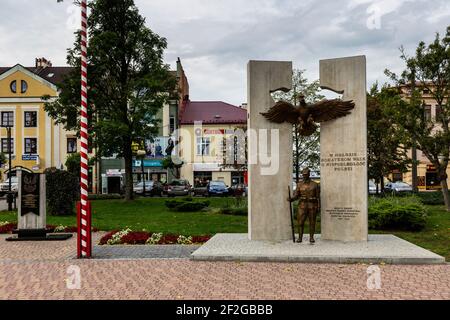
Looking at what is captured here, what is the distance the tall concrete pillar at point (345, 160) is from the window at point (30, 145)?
4474 cm

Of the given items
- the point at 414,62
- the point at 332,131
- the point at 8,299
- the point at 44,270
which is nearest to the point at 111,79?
the point at 414,62

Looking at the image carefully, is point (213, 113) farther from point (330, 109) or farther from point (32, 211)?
point (330, 109)

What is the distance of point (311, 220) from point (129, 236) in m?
5.02

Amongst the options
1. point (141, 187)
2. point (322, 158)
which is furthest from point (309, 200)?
point (141, 187)

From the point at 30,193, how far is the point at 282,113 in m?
8.07

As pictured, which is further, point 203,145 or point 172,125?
point 172,125

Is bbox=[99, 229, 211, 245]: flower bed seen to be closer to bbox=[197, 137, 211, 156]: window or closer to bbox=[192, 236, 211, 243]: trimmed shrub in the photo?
bbox=[192, 236, 211, 243]: trimmed shrub

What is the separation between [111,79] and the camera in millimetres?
29297

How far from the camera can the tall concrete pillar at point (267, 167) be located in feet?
43.0

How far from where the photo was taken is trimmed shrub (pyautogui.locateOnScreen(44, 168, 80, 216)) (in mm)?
21453

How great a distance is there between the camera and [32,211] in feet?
49.2

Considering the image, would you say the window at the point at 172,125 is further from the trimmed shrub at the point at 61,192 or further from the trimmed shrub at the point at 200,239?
the trimmed shrub at the point at 200,239
